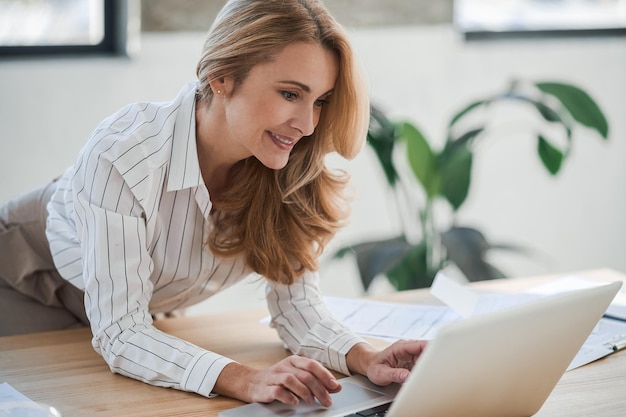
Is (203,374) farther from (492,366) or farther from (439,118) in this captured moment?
(439,118)

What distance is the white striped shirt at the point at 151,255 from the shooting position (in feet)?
4.64

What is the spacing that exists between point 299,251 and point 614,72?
8.71 ft

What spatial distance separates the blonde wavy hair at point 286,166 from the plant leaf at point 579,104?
116cm

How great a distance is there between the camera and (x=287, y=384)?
128 centimetres

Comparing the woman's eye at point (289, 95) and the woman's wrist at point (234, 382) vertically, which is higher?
the woman's eye at point (289, 95)

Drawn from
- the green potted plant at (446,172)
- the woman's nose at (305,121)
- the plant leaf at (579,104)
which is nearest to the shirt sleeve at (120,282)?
the woman's nose at (305,121)

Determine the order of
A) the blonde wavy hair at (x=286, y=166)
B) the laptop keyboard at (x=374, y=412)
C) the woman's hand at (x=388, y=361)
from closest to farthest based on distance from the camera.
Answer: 1. the laptop keyboard at (x=374, y=412)
2. the woman's hand at (x=388, y=361)
3. the blonde wavy hair at (x=286, y=166)

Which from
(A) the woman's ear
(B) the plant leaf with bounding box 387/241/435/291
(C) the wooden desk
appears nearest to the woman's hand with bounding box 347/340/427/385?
(C) the wooden desk

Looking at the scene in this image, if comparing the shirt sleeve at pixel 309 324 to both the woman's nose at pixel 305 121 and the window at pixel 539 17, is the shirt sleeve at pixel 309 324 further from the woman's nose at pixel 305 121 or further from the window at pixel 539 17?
the window at pixel 539 17

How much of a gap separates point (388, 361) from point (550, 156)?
1.41 meters

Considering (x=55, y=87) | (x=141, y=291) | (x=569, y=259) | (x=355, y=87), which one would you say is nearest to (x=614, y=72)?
(x=569, y=259)

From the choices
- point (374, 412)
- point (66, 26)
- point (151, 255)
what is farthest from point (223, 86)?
point (66, 26)

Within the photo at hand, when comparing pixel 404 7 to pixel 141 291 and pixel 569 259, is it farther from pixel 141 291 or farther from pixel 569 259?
pixel 141 291

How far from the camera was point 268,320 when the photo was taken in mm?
1750
